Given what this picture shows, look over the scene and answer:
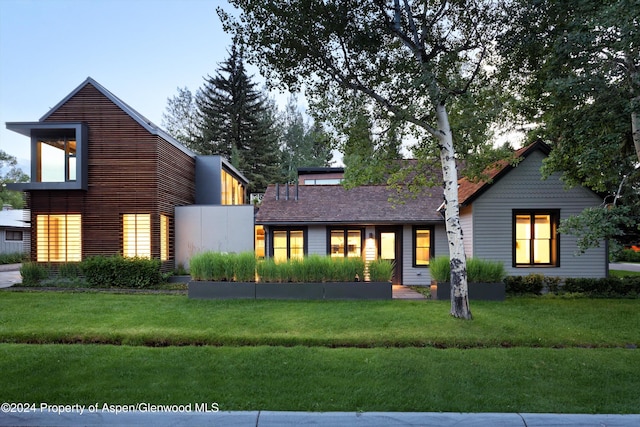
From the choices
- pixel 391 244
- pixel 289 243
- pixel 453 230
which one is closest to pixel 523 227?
pixel 391 244

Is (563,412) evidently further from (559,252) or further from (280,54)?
(559,252)

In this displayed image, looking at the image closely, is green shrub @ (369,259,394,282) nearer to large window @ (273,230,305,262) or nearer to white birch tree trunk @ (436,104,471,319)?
white birch tree trunk @ (436,104,471,319)

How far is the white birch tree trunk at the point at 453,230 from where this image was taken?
8.05 metres

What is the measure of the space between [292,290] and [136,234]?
8032 mm

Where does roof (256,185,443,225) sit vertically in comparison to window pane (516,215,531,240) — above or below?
above

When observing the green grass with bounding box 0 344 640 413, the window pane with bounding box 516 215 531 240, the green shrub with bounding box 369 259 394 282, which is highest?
the window pane with bounding box 516 215 531 240

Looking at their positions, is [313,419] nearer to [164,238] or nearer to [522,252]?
[522,252]

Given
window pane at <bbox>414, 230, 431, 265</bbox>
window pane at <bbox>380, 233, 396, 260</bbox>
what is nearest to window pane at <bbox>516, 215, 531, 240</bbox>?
window pane at <bbox>414, 230, 431, 265</bbox>

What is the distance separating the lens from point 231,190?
75.7ft

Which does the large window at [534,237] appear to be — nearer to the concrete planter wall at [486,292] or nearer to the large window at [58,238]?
the concrete planter wall at [486,292]

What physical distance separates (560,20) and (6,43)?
2192 centimetres

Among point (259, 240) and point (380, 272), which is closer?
point (380, 272)

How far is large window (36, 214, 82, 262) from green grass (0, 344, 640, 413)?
992 cm

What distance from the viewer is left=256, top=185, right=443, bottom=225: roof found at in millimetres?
13969
